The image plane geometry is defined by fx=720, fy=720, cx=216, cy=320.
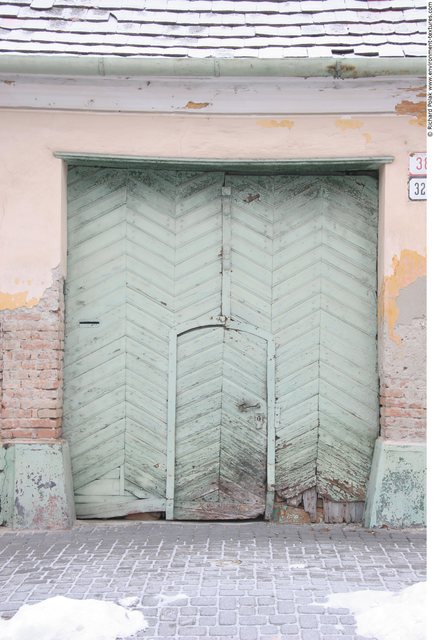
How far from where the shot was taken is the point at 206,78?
16.9 feet

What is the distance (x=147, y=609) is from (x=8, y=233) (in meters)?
2.93

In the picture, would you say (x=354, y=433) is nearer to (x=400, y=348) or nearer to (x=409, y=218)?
(x=400, y=348)

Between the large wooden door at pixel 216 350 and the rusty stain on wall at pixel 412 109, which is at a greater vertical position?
the rusty stain on wall at pixel 412 109

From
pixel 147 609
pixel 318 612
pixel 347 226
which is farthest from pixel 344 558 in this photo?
pixel 347 226

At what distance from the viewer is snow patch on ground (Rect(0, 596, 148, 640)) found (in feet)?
11.3

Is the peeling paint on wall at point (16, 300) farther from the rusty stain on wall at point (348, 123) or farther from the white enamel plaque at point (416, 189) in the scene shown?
the white enamel plaque at point (416, 189)

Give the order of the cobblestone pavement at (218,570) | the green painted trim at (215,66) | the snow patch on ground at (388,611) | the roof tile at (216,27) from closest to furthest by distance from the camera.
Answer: the snow patch on ground at (388,611), the cobblestone pavement at (218,570), the green painted trim at (215,66), the roof tile at (216,27)

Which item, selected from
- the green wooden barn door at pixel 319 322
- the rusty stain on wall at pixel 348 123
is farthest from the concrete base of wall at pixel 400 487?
the rusty stain on wall at pixel 348 123

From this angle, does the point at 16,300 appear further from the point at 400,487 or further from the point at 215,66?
the point at 400,487

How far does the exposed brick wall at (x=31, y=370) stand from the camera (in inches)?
209

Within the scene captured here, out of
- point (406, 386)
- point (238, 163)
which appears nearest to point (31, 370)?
point (238, 163)

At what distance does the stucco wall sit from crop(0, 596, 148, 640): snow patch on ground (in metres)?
2.36

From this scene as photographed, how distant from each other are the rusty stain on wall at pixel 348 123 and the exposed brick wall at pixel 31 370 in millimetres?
2403

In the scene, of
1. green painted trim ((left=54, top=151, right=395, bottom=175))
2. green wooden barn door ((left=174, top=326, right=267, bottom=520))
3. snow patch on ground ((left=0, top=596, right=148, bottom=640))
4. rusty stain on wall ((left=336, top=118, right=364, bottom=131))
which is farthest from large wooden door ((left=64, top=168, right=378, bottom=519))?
snow patch on ground ((left=0, top=596, right=148, bottom=640))
